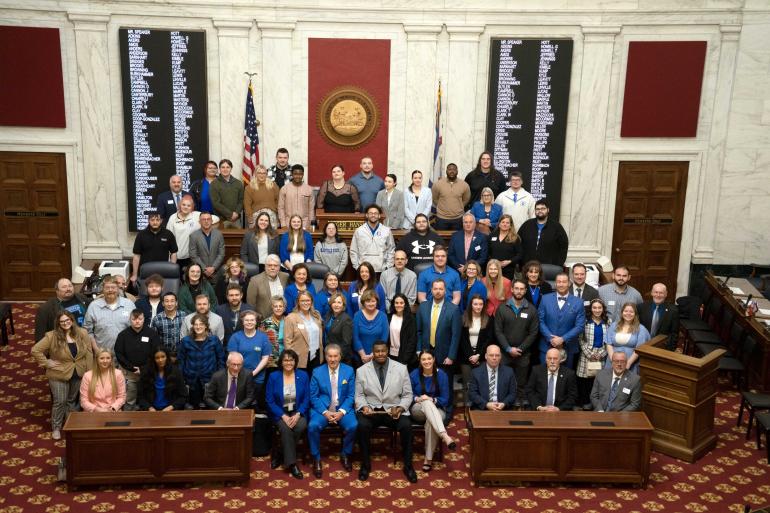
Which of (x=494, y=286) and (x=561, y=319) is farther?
(x=494, y=286)

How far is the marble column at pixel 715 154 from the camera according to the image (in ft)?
48.4

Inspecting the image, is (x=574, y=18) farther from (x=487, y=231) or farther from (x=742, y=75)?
(x=487, y=231)

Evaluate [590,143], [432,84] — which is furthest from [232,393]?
[590,143]

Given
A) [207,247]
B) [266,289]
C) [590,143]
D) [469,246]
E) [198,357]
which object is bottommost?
[198,357]

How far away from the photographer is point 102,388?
9617mm

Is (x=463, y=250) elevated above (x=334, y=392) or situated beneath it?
elevated above

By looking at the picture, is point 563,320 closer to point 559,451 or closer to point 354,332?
point 559,451

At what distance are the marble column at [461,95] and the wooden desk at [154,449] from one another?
23.4 ft

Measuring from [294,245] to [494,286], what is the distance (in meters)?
2.73

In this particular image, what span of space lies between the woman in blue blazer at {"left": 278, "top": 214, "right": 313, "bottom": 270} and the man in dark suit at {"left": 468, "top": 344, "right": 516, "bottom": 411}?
10.1 ft

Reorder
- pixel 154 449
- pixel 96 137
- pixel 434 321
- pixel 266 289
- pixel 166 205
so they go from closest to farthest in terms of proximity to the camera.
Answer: pixel 154 449 < pixel 434 321 < pixel 266 289 < pixel 166 205 < pixel 96 137

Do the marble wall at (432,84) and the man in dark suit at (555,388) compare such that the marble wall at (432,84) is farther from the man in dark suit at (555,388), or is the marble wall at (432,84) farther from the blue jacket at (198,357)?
the man in dark suit at (555,388)

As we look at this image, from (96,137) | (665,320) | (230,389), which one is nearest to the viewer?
(230,389)

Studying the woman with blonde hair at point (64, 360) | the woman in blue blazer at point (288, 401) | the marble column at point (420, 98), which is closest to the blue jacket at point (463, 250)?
the marble column at point (420, 98)
